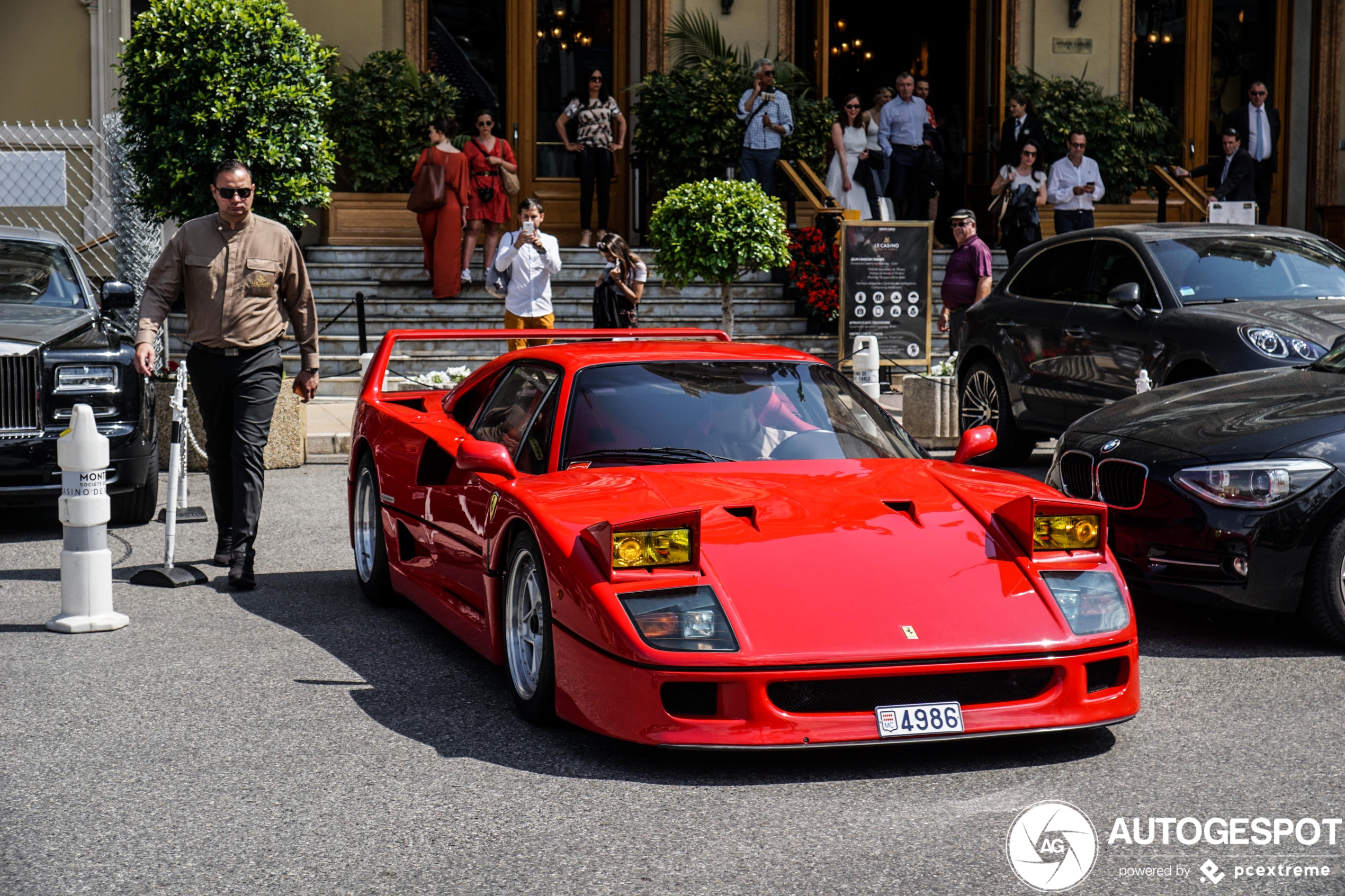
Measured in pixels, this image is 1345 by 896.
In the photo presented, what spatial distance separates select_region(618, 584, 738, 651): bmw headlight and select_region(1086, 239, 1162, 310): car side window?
659 cm

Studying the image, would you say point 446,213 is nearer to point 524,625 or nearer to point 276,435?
point 276,435

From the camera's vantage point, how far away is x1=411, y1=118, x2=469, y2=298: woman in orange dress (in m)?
17.4

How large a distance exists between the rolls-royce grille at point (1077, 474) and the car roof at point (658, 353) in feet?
4.76

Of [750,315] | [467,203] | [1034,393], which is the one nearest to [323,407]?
[467,203]

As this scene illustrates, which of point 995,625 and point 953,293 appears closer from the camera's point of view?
point 995,625

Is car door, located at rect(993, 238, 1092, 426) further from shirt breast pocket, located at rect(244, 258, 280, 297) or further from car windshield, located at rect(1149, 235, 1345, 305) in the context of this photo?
shirt breast pocket, located at rect(244, 258, 280, 297)

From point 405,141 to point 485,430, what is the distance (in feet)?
43.6

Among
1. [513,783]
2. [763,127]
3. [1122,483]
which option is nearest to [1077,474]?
[1122,483]

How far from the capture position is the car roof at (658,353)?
6.18m

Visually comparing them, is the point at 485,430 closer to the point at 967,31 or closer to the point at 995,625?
the point at 995,625

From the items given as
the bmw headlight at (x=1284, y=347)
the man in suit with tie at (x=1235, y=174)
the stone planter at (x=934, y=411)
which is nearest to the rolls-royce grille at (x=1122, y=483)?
the bmw headlight at (x=1284, y=347)

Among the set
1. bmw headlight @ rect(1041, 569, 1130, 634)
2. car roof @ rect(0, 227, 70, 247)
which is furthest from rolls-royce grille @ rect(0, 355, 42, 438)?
bmw headlight @ rect(1041, 569, 1130, 634)

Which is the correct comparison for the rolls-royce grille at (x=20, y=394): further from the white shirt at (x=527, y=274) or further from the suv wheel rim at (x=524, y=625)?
the white shirt at (x=527, y=274)

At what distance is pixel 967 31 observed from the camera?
22.6 m
